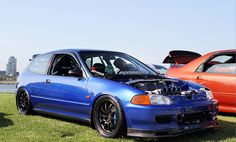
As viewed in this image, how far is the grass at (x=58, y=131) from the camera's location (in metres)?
5.33

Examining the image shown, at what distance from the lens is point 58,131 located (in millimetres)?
5836

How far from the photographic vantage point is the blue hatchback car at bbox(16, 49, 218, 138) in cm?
512

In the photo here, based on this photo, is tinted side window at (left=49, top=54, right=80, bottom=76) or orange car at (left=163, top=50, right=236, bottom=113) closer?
Result: tinted side window at (left=49, top=54, right=80, bottom=76)

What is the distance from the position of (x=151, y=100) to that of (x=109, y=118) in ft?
2.45

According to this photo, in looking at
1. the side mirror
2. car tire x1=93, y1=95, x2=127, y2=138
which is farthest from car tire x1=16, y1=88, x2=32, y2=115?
car tire x1=93, y1=95, x2=127, y2=138

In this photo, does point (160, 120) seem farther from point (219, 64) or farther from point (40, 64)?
point (40, 64)

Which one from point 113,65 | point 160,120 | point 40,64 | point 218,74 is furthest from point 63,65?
point 218,74

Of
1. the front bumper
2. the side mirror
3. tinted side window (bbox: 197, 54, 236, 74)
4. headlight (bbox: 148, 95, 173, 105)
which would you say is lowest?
the front bumper

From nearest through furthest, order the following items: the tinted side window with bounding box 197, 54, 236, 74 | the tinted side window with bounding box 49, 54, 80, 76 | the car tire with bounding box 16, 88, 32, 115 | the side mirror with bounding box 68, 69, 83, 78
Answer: the side mirror with bounding box 68, 69, 83, 78, the tinted side window with bounding box 49, 54, 80, 76, the car tire with bounding box 16, 88, 32, 115, the tinted side window with bounding box 197, 54, 236, 74

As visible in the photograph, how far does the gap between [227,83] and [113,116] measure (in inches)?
116

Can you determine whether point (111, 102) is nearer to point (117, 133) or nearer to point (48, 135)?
point (117, 133)

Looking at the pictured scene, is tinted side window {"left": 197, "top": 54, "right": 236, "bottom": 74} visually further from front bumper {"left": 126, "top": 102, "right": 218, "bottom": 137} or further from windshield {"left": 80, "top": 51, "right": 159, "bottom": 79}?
front bumper {"left": 126, "top": 102, "right": 218, "bottom": 137}

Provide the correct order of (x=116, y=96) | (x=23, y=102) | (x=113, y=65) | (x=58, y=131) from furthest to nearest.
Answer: (x=23, y=102) < (x=113, y=65) < (x=58, y=131) < (x=116, y=96)

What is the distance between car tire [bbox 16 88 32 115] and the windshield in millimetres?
1680
